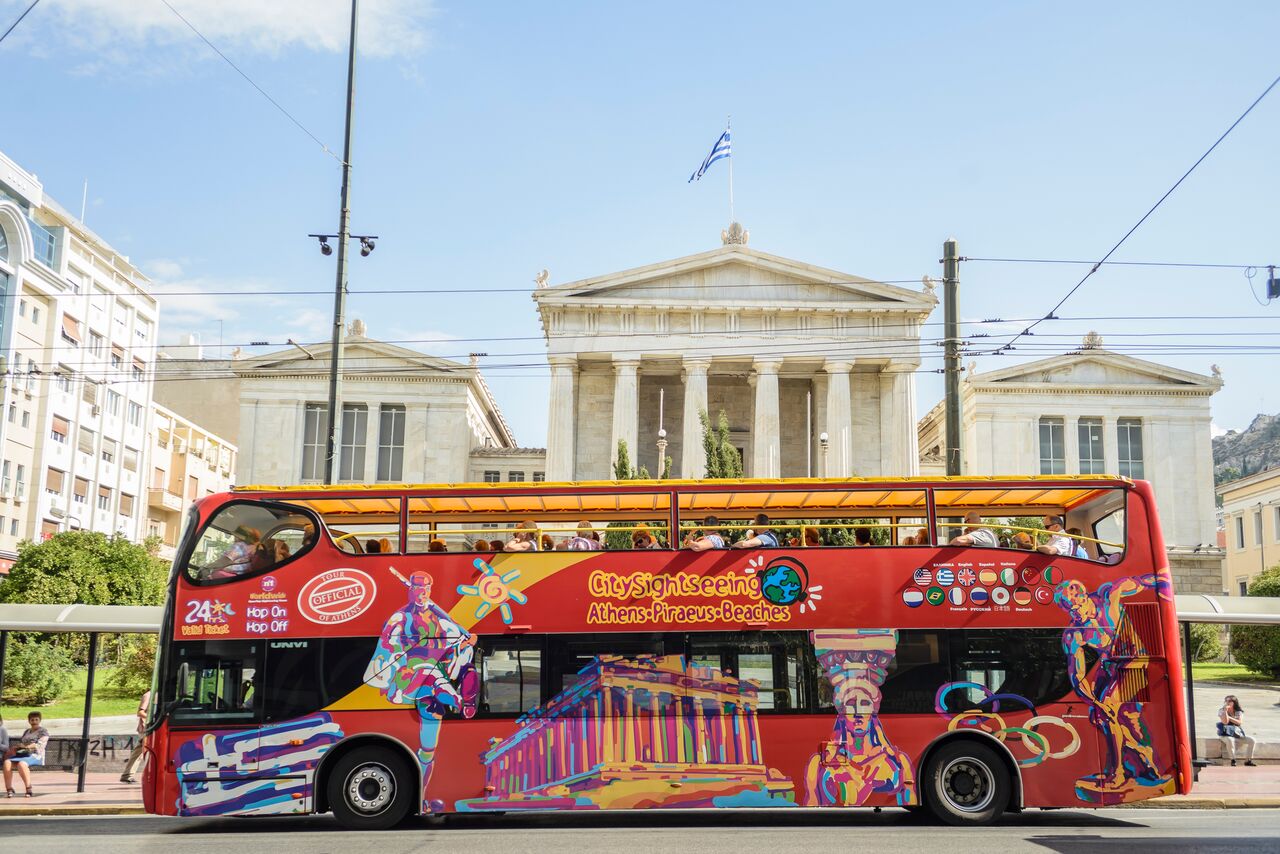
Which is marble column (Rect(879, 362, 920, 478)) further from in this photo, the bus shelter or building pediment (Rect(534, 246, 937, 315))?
the bus shelter

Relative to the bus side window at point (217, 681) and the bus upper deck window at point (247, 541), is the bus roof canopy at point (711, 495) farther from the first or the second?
the bus side window at point (217, 681)

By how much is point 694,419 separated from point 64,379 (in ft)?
92.5

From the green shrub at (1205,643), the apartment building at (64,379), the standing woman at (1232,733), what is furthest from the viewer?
the apartment building at (64,379)

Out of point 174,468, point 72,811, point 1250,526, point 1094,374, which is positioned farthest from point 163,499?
point 1250,526

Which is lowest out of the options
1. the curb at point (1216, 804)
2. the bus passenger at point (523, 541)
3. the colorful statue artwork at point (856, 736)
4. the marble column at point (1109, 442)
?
the curb at point (1216, 804)

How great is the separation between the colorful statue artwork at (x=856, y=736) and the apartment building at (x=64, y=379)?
148ft

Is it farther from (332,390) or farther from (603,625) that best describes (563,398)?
(603,625)

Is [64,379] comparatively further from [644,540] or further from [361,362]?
[644,540]

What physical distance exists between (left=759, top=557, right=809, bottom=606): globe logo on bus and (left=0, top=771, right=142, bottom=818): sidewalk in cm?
922

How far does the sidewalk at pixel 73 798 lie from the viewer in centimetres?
1538

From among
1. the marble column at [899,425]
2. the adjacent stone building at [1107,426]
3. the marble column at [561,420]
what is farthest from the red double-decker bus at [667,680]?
the adjacent stone building at [1107,426]

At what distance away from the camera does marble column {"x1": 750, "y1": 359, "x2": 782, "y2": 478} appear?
51812 millimetres

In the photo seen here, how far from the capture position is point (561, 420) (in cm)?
5319

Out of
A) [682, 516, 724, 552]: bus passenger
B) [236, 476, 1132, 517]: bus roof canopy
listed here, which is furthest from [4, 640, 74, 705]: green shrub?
[682, 516, 724, 552]: bus passenger
